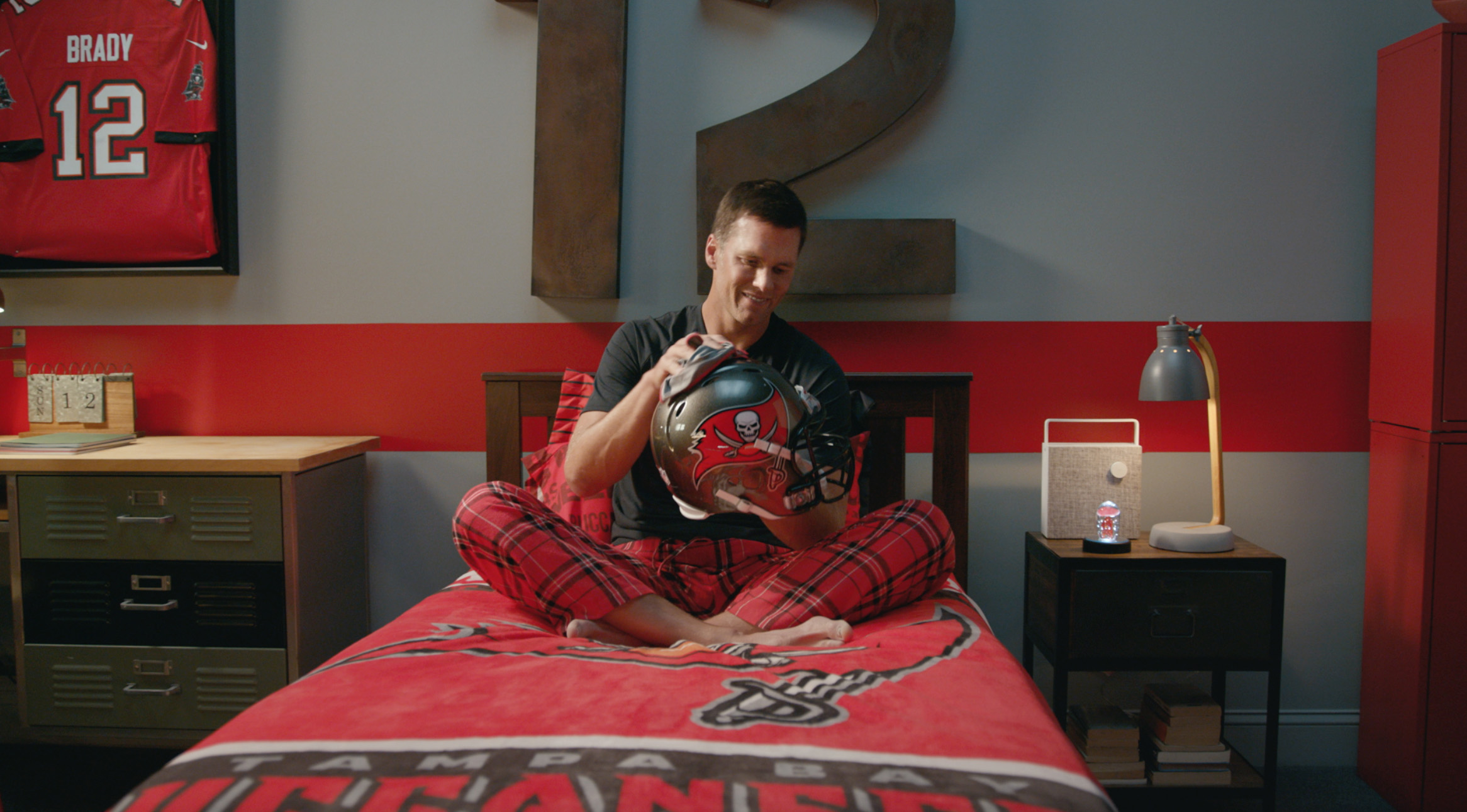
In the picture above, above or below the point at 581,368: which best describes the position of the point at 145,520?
below

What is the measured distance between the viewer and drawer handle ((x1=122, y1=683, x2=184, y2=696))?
1781 mm

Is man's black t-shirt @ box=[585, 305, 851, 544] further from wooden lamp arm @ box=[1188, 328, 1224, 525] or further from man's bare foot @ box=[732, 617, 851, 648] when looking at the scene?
wooden lamp arm @ box=[1188, 328, 1224, 525]

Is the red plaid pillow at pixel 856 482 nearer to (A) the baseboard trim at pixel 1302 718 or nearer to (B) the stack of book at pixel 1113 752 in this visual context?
(B) the stack of book at pixel 1113 752

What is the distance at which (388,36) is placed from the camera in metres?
2.12

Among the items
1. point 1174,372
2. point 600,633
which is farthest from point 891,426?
point 600,633

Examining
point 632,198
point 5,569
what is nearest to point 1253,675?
point 632,198

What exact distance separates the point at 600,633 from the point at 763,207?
80 cm

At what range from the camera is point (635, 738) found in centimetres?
83

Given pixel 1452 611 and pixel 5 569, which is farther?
pixel 5 569

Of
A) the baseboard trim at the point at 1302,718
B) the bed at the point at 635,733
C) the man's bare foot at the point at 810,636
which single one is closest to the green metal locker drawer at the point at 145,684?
the bed at the point at 635,733

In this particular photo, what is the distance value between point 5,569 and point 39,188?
1003 mm

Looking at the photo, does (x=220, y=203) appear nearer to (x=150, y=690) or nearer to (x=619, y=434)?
(x=150, y=690)

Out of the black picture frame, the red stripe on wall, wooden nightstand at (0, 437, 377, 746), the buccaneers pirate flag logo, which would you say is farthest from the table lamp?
the black picture frame

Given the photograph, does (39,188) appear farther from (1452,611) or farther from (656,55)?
(1452,611)
